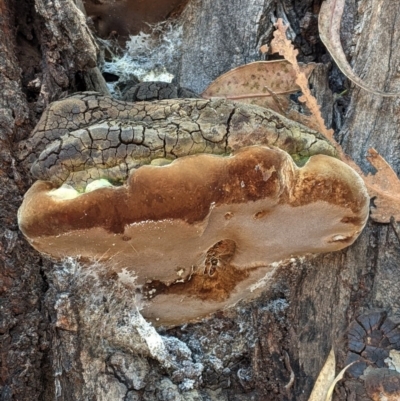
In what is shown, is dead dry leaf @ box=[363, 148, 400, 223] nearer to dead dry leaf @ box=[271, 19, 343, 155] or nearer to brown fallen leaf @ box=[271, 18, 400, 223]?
brown fallen leaf @ box=[271, 18, 400, 223]

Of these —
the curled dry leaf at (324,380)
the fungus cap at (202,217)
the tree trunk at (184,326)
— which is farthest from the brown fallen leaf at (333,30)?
the curled dry leaf at (324,380)

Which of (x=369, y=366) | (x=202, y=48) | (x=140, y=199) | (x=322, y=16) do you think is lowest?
(x=369, y=366)

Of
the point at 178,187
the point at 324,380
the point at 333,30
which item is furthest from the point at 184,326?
the point at 333,30

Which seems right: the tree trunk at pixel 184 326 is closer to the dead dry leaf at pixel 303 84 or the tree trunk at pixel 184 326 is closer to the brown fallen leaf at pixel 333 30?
the brown fallen leaf at pixel 333 30

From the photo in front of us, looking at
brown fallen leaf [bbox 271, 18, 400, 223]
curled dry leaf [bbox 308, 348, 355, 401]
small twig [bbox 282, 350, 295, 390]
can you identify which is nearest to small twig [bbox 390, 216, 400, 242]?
brown fallen leaf [bbox 271, 18, 400, 223]

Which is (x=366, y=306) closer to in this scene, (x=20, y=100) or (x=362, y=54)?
(x=362, y=54)

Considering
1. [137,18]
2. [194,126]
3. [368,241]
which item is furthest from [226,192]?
[137,18]
